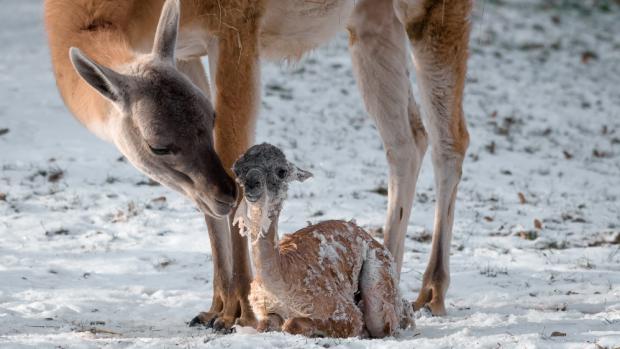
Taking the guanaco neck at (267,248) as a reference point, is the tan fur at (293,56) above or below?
above

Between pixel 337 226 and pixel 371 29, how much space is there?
2.19 meters

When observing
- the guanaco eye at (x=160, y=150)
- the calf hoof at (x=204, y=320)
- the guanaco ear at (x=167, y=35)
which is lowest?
the calf hoof at (x=204, y=320)

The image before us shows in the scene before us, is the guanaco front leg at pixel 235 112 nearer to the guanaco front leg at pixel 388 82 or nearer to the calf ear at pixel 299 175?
the calf ear at pixel 299 175

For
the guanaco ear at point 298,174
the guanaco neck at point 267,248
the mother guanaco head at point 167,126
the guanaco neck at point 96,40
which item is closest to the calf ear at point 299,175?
the guanaco ear at point 298,174

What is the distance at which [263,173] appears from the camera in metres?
3.98

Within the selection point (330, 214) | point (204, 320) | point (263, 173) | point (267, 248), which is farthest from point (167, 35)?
point (330, 214)

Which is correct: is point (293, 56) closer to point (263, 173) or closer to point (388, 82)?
point (388, 82)

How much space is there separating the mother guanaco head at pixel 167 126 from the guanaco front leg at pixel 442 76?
2.13 metres

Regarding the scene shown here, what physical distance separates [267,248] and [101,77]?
1100 mm

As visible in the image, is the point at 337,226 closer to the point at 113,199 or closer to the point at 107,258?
the point at 107,258

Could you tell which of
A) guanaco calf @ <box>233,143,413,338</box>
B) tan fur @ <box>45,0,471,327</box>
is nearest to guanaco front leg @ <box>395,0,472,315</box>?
tan fur @ <box>45,0,471,327</box>

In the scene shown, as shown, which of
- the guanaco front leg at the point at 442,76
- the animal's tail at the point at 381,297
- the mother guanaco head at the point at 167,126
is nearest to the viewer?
the mother guanaco head at the point at 167,126

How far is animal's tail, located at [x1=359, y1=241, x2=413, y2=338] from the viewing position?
14.7 feet

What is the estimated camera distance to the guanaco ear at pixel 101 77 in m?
4.15
